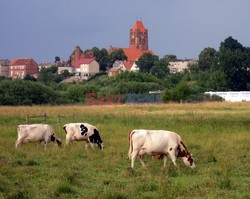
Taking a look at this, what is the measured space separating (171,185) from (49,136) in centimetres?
940

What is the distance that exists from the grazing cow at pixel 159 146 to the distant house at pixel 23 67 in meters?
167

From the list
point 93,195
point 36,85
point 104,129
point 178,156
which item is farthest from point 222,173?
point 36,85

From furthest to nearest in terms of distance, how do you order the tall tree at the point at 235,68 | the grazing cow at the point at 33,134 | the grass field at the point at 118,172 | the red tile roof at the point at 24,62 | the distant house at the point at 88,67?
the red tile roof at the point at 24,62, the distant house at the point at 88,67, the tall tree at the point at 235,68, the grazing cow at the point at 33,134, the grass field at the point at 118,172

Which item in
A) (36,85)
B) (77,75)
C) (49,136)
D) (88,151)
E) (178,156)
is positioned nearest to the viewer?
(178,156)

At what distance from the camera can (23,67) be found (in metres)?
183

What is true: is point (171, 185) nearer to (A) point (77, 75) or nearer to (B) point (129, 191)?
(B) point (129, 191)

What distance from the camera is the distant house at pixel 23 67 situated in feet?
594

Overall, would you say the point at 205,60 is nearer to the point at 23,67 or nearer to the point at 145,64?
the point at 145,64

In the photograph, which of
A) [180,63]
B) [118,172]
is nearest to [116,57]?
[180,63]

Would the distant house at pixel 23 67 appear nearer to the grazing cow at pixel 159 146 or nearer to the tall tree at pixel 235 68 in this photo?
the tall tree at pixel 235 68

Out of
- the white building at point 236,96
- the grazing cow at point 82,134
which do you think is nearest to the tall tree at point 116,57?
the white building at point 236,96

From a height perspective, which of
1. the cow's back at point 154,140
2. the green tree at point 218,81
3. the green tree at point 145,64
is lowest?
the cow's back at point 154,140

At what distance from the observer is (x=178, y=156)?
15219mm

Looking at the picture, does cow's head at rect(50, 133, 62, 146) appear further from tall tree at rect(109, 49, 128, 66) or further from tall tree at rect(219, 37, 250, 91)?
tall tree at rect(109, 49, 128, 66)
